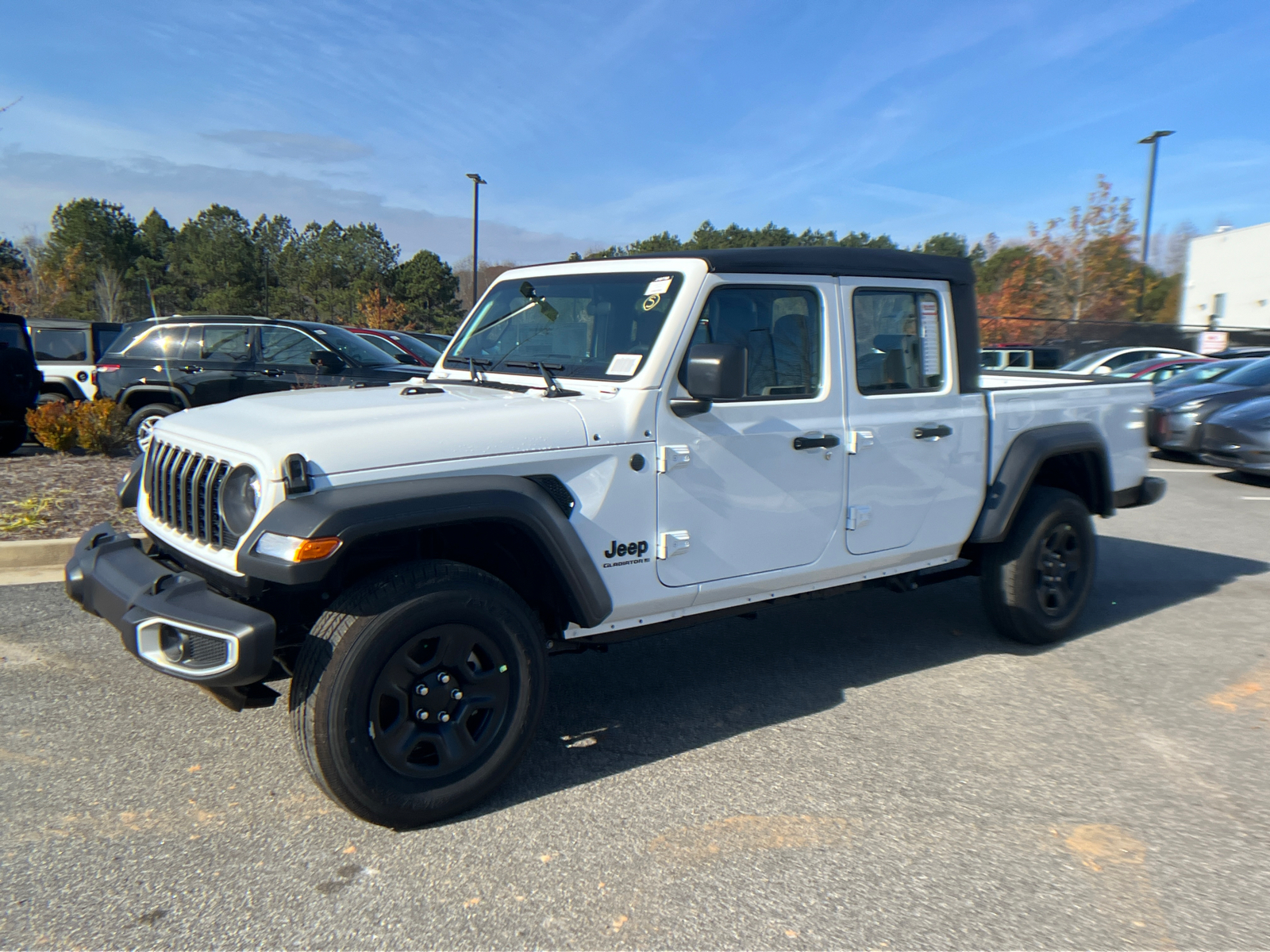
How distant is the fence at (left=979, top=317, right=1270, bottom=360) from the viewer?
2417cm

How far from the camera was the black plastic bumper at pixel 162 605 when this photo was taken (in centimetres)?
273

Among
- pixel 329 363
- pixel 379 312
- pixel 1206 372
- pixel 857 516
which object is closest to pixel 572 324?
pixel 857 516

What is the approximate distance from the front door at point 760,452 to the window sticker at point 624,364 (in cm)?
17

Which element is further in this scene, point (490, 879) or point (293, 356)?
point (293, 356)

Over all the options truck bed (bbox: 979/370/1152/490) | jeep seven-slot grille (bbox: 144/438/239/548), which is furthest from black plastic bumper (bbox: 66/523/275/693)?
truck bed (bbox: 979/370/1152/490)

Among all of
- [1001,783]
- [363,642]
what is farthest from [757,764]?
[363,642]

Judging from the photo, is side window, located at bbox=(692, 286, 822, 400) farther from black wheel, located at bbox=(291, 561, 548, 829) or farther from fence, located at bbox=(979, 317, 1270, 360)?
fence, located at bbox=(979, 317, 1270, 360)

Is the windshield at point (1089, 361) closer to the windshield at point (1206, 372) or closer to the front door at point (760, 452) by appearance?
the windshield at point (1206, 372)

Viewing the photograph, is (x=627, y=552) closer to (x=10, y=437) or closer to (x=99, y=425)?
(x=99, y=425)

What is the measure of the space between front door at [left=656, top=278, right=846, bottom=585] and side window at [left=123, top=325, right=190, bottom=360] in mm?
8606

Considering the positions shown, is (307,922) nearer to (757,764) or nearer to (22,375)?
(757,764)

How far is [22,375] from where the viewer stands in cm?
1008

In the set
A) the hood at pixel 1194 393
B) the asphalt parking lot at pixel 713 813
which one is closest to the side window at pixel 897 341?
the asphalt parking lot at pixel 713 813

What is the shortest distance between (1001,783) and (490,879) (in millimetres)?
1949
